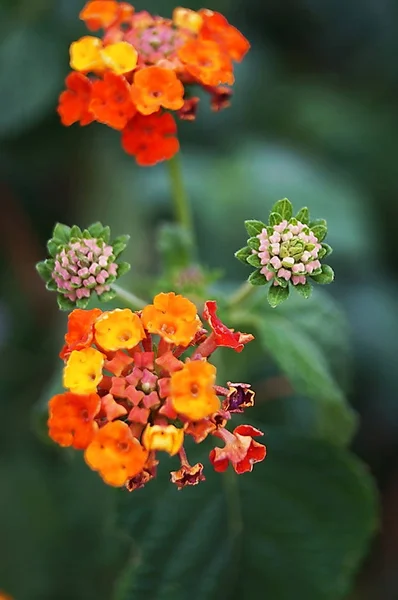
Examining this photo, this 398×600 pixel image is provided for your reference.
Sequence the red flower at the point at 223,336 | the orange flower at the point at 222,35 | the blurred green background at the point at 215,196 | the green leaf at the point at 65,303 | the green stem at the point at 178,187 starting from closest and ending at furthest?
the red flower at the point at 223,336, the green leaf at the point at 65,303, the orange flower at the point at 222,35, the green stem at the point at 178,187, the blurred green background at the point at 215,196

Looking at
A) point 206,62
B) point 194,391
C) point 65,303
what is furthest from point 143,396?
point 206,62

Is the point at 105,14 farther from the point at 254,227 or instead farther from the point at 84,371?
the point at 84,371

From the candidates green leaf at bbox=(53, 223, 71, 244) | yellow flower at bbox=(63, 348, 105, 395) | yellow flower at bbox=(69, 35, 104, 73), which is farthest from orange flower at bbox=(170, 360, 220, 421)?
yellow flower at bbox=(69, 35, 104, 73)

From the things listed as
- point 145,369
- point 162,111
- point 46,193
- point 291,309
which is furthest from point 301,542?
point 46,193

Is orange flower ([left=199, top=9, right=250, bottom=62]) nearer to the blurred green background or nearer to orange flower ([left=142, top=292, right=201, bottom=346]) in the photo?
orange flower ([left=142, top=292, right=201, bottom=346])

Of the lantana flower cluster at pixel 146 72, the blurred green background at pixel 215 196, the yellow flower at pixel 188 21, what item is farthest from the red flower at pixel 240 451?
the blurred green background at pixel 215 196

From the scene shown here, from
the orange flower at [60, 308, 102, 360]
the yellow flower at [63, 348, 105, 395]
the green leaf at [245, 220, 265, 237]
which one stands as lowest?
the yellow flower at [63, 348, 105, 395]

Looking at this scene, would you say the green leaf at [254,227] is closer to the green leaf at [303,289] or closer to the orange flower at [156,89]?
the green leaf at [303,289]
